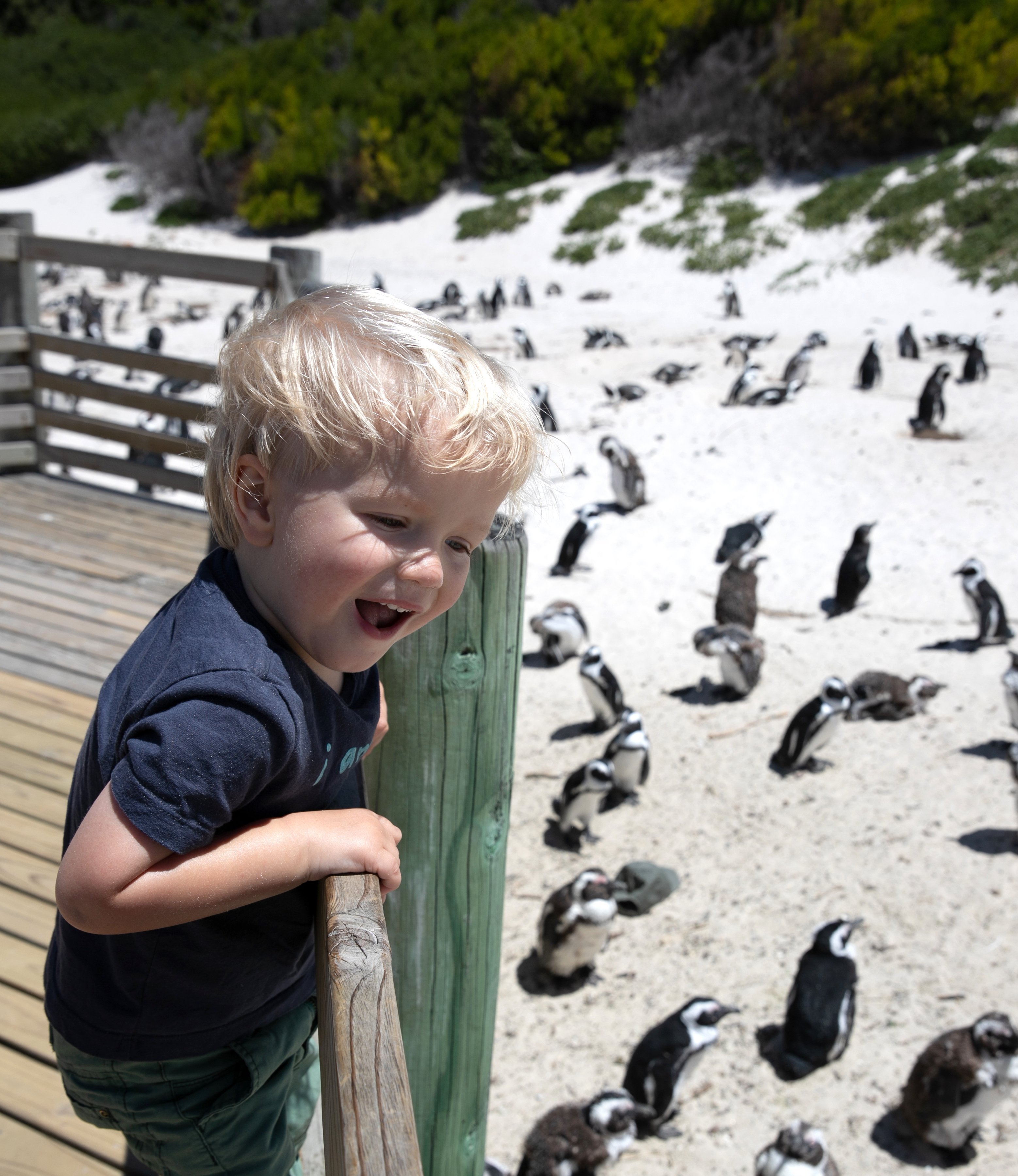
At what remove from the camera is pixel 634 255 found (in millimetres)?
19312

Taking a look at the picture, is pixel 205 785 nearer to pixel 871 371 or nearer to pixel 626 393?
pixel 626 393

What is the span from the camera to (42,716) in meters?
3.22

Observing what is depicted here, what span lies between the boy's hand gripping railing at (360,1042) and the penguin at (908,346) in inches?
500

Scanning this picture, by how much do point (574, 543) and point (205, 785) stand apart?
22.8 feet

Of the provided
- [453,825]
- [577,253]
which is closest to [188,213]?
[577,253]

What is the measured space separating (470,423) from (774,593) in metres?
6.90

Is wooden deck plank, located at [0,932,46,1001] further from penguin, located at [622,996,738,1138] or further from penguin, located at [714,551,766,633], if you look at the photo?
penguin, located at [714,551,766,633]

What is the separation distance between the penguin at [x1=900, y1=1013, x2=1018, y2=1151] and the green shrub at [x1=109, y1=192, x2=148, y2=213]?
28071 mm

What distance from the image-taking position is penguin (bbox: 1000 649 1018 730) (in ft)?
18.5

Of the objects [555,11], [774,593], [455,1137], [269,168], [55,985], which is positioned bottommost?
[774,593]

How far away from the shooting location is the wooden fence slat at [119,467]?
506cm

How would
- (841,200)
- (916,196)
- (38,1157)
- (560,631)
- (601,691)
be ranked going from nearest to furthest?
(38,1157) → (601,691) → (560,631) → (916,196) → (841,200)

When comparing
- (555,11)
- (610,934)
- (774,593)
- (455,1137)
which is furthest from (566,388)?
(555,11)

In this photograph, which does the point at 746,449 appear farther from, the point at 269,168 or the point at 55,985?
the point at 269,168
